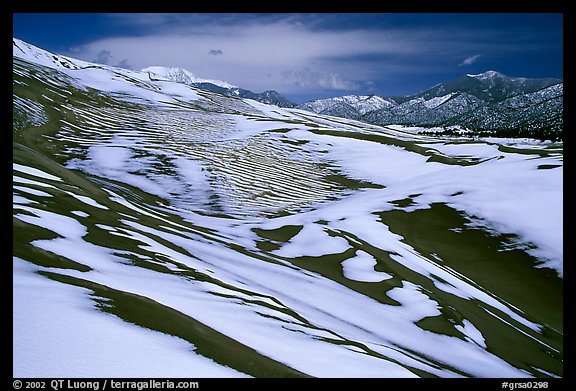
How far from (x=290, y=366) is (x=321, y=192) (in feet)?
123

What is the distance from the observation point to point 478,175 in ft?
133

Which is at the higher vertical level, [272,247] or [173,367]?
[173,367]

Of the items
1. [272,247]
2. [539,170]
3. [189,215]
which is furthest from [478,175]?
[189,215]

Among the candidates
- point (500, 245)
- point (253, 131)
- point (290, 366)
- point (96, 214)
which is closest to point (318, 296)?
point (290, 366)

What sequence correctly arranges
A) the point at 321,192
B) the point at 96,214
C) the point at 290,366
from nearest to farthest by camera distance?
the point at 290,366
the point at 96,214
the point at 321,192

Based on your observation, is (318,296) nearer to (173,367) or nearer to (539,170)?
(173,367)

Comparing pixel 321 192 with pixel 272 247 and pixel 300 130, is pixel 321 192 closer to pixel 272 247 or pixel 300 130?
pixel 272 247
